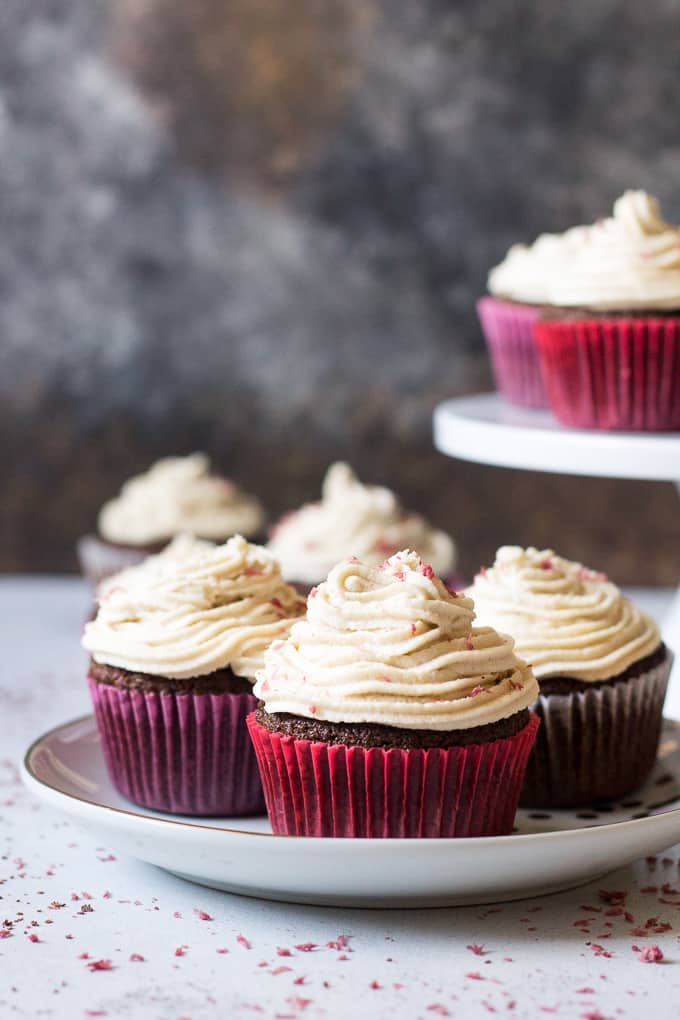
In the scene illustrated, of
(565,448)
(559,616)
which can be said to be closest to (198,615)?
(559,616)

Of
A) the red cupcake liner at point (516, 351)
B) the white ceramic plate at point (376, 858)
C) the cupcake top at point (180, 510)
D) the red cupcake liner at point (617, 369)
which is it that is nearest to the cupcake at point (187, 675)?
the white ceramic plate at point (376, 858)

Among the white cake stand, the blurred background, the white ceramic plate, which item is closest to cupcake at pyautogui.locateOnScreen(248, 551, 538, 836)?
the white ceramic plate

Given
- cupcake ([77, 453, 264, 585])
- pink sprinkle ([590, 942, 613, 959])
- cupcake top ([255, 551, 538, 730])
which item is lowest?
cupcake ([77, 453, 264, 585])

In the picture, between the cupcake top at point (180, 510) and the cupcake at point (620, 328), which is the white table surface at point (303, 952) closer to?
the cupcake at point (620, 328)

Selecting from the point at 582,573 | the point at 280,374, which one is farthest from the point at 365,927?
the point at 280,374

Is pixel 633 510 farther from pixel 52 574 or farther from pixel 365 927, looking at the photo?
pixel 365 927

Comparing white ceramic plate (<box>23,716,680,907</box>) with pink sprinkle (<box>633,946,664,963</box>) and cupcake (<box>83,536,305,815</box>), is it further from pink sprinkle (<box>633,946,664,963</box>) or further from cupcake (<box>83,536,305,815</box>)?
cupcake (<box>83,536,305,815</box>)
